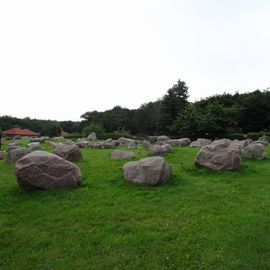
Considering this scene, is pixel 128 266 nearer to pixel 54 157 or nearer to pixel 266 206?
pixel 266 206

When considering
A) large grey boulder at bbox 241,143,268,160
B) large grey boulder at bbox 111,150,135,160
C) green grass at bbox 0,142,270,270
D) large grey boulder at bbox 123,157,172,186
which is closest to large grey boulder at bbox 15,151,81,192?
green grass at bbox 0,142,270,270

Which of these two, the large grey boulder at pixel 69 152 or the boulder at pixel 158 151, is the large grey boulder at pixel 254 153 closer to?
the boulder at pixel 158 151

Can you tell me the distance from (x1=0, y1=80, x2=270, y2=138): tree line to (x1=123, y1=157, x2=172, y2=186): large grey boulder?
69.9 ft

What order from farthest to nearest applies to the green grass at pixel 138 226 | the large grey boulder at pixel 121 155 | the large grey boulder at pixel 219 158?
the large grey boulder at pixel 121 155 → the large grey boulder at pixel 219 158 → the green grass at pixel 138 226

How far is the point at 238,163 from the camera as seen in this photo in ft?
35.0

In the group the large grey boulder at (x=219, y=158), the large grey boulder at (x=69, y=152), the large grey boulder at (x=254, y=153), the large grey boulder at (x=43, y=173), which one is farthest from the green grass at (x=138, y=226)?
the large grey boulder at (x=254, y=153)

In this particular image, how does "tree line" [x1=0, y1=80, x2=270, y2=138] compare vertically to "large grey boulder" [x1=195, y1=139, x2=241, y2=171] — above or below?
above

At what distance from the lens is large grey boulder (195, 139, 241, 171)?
1043 centimetres

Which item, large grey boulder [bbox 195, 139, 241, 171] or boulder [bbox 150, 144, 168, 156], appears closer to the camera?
large grey boulder [bbox 195, 139, 241, 171]

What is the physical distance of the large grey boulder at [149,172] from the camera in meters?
8.67

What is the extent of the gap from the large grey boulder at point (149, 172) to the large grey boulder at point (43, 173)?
4.94ft

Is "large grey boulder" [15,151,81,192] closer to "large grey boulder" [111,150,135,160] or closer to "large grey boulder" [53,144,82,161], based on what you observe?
"large grey boulder" [53,144,82,161]

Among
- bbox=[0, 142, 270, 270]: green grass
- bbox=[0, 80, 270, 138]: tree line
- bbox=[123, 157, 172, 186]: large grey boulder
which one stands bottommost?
bbox=[0, 142, 270, 270]: green grass

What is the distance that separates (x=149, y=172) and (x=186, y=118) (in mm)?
23141
